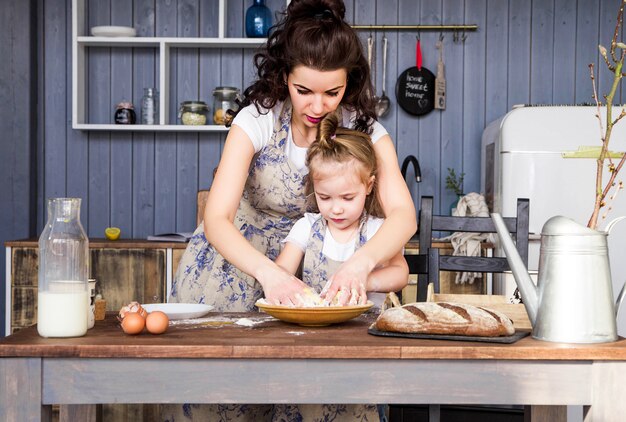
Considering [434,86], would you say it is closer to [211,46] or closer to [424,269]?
[211,46]

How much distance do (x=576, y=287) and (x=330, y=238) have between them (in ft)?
2.87

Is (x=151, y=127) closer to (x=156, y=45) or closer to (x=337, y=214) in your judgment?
(x=156, y=45)

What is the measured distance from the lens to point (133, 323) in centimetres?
144

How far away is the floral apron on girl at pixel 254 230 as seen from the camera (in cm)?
215

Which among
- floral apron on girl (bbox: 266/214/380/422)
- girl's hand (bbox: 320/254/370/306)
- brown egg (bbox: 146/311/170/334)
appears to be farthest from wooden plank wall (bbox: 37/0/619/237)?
brown egg (bbox: 146/311/170/334)

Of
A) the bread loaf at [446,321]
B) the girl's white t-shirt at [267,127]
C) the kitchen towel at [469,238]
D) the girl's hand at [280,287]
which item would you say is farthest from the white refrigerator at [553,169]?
the bread loaf at [446,321]

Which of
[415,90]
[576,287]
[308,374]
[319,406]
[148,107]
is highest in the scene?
[415,90]

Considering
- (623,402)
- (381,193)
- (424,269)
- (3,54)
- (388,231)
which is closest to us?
(623,402)

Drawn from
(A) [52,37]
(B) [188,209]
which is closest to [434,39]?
(B) [188,209]

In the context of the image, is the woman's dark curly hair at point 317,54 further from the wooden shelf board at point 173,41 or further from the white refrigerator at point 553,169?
the wooden shelf board at point 173,41

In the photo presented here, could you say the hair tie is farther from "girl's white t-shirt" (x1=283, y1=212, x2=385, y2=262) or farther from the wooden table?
the wooden table

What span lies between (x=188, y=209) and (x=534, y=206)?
1.81 metres

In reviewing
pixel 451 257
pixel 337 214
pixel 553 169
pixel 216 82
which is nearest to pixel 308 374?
pixel 337 214

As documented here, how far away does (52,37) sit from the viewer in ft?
14.3
